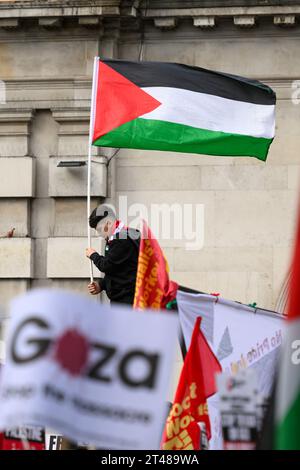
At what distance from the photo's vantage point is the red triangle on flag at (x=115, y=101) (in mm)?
11352

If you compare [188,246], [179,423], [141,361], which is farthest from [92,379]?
[188,246]

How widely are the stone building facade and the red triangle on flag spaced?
132 inches

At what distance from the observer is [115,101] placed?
11422 millimetres

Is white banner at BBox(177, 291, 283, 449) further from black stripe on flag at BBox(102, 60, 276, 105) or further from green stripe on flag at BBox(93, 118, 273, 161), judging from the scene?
black stripe on flag at BBox(102, 60, 276, 105)

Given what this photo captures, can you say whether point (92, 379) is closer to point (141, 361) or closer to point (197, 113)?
point (141, 361)

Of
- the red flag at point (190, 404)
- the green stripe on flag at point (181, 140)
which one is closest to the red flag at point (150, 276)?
the red flag at point (190, 404)

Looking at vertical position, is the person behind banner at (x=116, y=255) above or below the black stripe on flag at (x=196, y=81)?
below

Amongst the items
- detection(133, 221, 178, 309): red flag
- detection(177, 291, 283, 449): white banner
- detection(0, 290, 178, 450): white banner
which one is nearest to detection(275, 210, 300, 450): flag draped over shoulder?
detection(0, 290, 178, 450): white banner

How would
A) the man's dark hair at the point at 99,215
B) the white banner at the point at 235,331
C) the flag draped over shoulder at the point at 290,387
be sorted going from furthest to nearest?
the man's dark hair at the point at 99,215, the white banner at the point at 235,331, the flag draped over shoulder at the point at 290,387

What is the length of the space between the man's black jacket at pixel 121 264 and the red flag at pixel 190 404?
3033 millimetres

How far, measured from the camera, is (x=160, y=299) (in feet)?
28.4

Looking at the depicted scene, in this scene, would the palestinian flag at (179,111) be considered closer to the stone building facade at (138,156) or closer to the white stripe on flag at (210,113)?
the white stripe on flag at (210,113)

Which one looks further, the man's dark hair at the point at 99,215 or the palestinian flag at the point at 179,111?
the palestinian flag at the point at 179,111

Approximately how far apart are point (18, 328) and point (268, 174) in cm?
986
